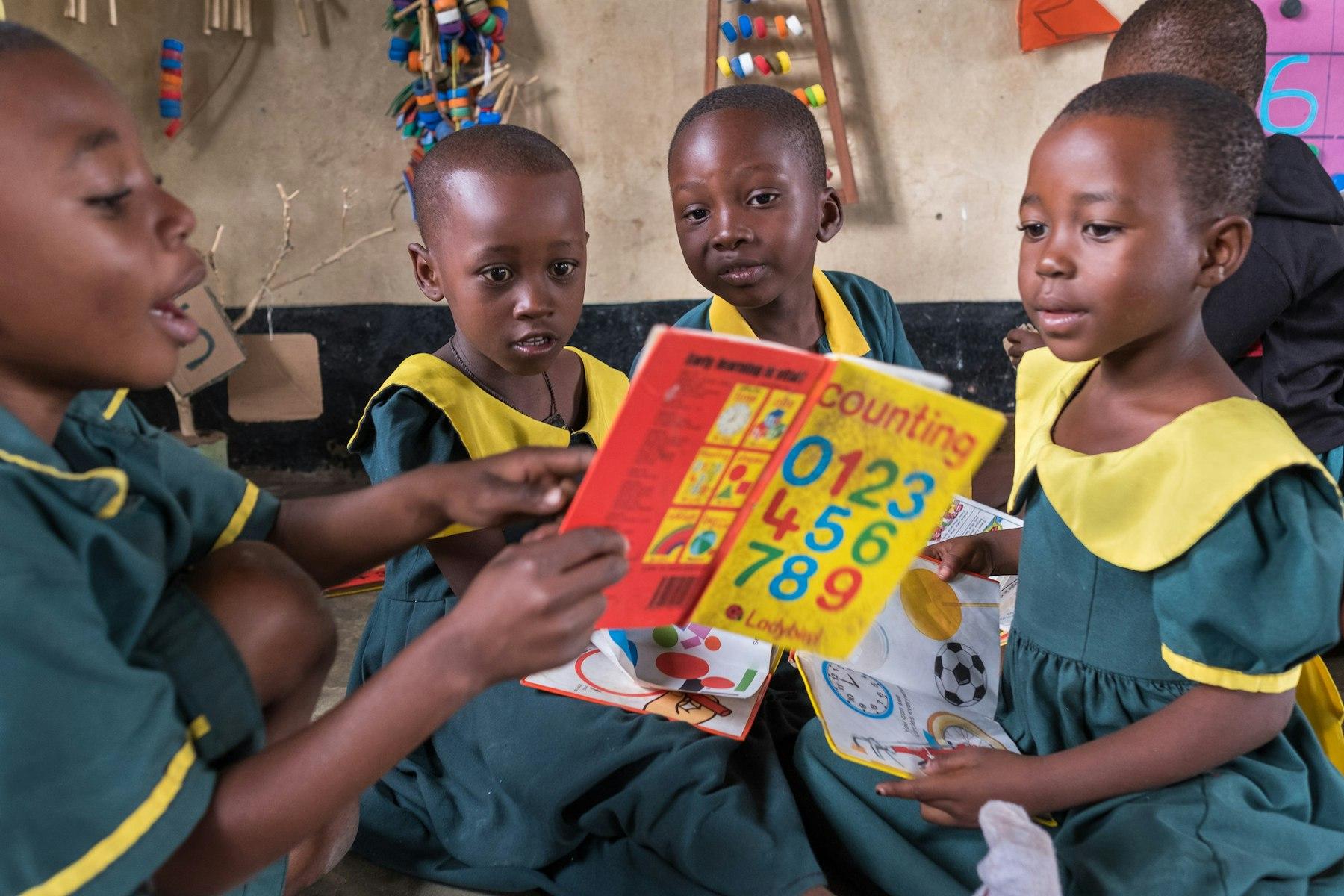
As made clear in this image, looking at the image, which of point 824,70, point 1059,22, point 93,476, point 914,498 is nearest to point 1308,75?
point 1059,22

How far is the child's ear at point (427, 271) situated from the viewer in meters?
1.61

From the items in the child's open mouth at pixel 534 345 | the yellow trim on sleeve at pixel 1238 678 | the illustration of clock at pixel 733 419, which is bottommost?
the yellow trim on sleeve at pixel 1238 678

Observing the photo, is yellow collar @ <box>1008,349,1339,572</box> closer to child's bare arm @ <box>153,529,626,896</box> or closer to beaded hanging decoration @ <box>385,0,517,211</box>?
child's bare arm @ <box>153,529,626,896</box>

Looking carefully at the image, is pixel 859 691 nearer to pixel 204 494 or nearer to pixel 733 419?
pixel 733 419

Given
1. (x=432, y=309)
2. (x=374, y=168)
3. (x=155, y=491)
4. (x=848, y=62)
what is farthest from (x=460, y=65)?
(x=155, y=491)

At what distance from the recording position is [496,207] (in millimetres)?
1480

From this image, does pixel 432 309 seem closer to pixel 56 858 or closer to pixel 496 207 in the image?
pixel 496 207

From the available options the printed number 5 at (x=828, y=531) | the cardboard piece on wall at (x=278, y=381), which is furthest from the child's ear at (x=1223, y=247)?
the cardboard piece on wall at (x=278, y=381)

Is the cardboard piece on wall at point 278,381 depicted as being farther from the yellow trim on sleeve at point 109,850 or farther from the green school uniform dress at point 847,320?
the yellow trim on sleeve at point 109,850

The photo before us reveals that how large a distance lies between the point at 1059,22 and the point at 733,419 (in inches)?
98.9

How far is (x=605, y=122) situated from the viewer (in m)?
3.15

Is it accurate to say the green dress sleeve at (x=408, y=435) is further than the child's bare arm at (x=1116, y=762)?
Yes

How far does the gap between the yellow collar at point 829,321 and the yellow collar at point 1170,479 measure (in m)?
0.67

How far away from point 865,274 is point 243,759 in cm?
263
